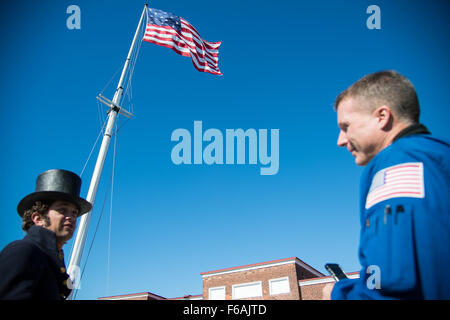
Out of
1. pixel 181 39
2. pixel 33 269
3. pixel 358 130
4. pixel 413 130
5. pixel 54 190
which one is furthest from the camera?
pixel 181 39

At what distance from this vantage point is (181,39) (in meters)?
11.3

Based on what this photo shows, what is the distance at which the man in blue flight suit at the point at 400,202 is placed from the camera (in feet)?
3.39

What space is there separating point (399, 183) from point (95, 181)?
29.8 feet

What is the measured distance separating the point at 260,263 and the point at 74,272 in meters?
20.2

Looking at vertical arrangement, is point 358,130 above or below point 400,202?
above

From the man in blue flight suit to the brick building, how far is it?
79.2 ft

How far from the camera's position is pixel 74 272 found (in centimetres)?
720

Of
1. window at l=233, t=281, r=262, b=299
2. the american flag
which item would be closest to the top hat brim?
the american flag

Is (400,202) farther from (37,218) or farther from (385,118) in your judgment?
(37,218)

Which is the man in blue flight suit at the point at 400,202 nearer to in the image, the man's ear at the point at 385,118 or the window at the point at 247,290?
the man's ear at the point at 385,118

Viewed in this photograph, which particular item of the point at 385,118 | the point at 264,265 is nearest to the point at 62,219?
the point at 385,118

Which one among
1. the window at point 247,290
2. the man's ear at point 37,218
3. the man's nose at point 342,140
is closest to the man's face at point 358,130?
the man's nose at point 342,140

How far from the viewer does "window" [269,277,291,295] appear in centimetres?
2408
